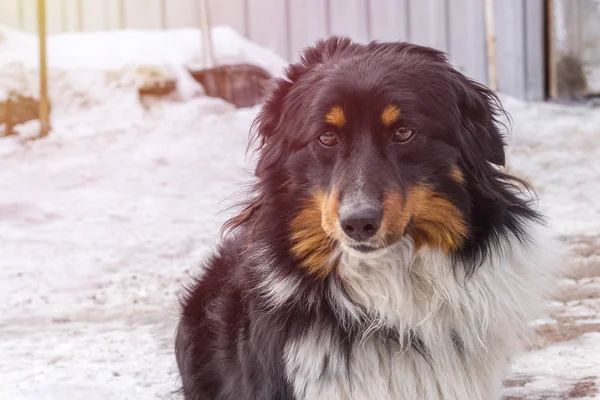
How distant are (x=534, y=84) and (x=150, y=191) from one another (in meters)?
3.88

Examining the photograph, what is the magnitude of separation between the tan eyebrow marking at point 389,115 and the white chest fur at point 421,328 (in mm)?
406

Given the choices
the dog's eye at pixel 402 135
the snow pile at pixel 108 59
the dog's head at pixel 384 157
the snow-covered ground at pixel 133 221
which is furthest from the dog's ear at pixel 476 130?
the snow pile at pixel 108 59

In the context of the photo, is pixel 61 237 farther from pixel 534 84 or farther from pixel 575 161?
pixel 534 84

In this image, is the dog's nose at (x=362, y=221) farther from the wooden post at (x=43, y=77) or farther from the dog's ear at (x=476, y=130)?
the wooden post at (x=43, y=77)

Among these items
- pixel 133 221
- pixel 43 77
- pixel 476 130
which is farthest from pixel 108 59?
pixel 476 130

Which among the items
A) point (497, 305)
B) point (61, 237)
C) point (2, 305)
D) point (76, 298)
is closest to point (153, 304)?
point (76, 298)

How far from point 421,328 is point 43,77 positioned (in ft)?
19.2

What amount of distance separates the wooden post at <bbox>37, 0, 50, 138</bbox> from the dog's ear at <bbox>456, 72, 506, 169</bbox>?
5665mm

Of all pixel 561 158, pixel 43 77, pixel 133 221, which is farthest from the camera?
pixel 43 77

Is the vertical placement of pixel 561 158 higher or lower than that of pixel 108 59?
lower

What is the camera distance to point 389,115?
104 inches

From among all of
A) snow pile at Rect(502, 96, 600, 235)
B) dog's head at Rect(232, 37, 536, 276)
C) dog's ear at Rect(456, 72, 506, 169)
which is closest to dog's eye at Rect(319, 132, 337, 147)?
dog's head at Rect(232, 37, 536, 276)

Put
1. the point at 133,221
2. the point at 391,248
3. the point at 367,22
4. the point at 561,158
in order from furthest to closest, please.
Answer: the point at 367,22 < the point at 561,158 < the point at 133,221 < the point at 391,248

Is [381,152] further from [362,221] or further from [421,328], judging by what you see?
[421,328]
